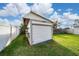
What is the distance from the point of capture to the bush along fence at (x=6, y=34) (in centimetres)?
288

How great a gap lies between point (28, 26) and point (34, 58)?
43cm

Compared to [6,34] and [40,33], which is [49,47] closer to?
[40,33]

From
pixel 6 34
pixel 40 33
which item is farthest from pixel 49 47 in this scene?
pixel 6 34

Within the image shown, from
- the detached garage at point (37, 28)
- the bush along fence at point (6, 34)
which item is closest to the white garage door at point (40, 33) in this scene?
the detached garage at point (37, 28)

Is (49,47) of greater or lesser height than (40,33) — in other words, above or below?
below

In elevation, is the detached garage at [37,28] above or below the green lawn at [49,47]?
above

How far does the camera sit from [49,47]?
9.50ft

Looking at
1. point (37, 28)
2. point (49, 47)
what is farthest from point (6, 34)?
point (49, 47)

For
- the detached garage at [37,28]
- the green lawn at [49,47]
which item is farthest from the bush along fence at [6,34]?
the detached garage at [37,28]

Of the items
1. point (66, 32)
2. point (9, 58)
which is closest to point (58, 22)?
point (66, 32)

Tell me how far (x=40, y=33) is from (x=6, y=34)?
17.9 inches

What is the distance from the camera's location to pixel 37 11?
9.45 ft

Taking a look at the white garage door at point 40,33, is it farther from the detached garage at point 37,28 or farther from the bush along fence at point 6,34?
the bush along fence at point 6,34

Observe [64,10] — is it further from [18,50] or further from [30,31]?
[18,50]
